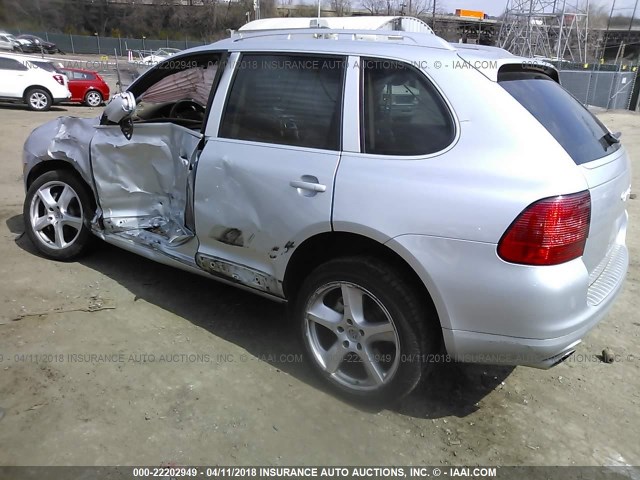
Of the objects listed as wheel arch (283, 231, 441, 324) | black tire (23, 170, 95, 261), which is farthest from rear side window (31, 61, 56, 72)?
wheel arch (283, 231, 441, 324)

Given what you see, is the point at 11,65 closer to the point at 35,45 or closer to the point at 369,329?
the point at 369,329

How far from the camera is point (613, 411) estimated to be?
298 centimetres

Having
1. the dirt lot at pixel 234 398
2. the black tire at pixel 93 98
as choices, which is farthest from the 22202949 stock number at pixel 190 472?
the black tire at pixel 93 98

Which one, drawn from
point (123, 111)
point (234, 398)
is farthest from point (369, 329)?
point (123, 111)

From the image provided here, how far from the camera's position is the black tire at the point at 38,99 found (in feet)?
56.0

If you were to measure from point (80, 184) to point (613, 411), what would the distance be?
404 centimetres

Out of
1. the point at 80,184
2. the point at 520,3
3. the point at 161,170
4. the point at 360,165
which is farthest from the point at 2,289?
the point at 520,3

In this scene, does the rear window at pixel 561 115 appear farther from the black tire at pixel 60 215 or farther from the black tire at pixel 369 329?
the black tire at pixel 60 215

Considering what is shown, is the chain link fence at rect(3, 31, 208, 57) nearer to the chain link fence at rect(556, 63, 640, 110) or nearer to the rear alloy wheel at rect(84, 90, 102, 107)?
the rear alloy wheel at rect(84, 90, 102, 107)

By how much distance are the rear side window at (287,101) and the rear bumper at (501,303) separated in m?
0.82

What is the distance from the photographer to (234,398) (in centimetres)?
295

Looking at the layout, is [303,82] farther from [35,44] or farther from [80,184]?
[35,44]

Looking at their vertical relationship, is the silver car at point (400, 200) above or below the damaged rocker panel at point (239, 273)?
above

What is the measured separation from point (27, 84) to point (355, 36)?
56.9ft
